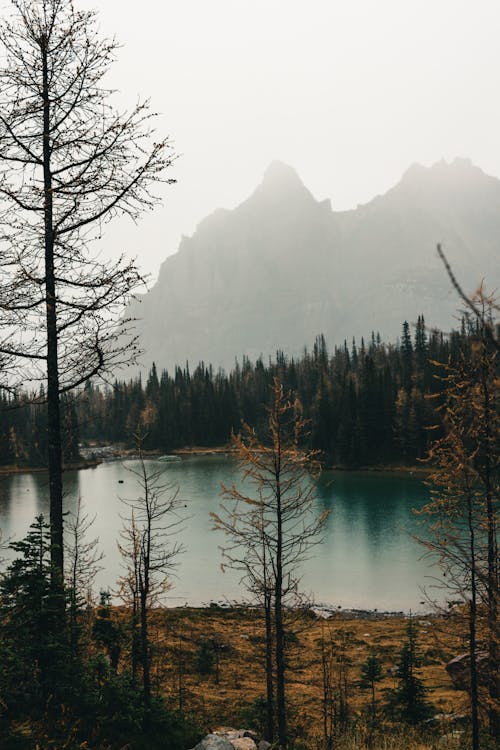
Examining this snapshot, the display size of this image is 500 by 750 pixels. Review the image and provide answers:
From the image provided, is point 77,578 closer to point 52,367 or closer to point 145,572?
point 145,572

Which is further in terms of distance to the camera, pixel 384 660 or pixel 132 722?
pixel 384 660

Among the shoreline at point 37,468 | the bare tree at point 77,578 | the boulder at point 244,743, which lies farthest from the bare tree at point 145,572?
the shoreline at point 37,468

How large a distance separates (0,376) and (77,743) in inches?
261

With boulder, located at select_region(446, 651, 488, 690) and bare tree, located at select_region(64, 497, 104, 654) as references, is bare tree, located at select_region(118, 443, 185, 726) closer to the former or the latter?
bare tree, located at select_region(64, 497, 104, 654)

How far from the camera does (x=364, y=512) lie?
2148 inches

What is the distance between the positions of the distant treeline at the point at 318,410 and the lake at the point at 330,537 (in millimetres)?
7536

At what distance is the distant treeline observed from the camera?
90.2m

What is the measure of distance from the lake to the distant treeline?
754 cm

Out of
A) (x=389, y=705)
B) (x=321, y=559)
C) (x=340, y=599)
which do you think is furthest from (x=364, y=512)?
(x=389, y=705)

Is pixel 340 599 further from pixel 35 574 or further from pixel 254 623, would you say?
pixel 35 574

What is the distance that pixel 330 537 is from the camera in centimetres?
4600

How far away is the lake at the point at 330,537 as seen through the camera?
110ft

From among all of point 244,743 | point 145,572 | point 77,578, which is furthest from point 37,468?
point 244,743

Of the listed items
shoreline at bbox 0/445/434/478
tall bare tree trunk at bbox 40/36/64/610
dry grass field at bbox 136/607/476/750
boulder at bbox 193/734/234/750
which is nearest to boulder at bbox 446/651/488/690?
dry grass field at bbox 136/607/476/750
